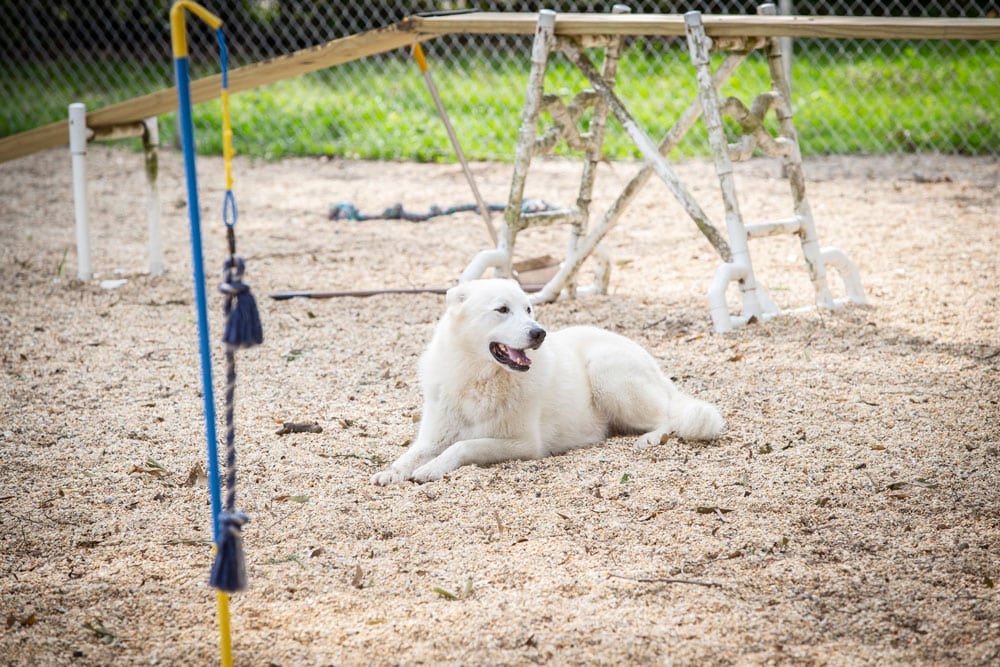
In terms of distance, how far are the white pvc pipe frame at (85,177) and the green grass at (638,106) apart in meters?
3.84

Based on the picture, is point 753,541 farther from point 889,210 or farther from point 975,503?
point 889,210

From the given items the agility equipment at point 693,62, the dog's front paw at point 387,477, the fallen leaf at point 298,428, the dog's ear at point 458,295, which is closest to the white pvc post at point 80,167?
the agility equipment at point 693,62

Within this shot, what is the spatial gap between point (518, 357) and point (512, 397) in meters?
0.15

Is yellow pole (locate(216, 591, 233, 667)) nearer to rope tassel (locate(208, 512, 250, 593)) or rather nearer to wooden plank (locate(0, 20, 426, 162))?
rope tassel (locate(208, 512, 250, 593))

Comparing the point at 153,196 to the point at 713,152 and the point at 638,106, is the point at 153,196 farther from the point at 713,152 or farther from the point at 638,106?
the point at 638,106

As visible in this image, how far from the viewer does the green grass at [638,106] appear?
9.53m

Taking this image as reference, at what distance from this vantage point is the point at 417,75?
11773 millimetres

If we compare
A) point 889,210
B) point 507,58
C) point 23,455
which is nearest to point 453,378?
point 23,455

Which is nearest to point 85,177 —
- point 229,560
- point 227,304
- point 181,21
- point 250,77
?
point 250,77

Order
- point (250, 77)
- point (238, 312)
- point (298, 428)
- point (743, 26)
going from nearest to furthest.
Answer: point (238, 312) → point (298, 428) → point (743, 26) → point (250, 77)

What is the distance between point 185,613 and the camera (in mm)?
2652

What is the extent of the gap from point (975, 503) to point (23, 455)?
126 inches

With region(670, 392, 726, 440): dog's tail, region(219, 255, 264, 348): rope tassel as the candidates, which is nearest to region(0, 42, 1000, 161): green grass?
region(670, 392, 726, 440): dog's tail

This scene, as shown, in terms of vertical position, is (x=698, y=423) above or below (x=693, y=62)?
below
